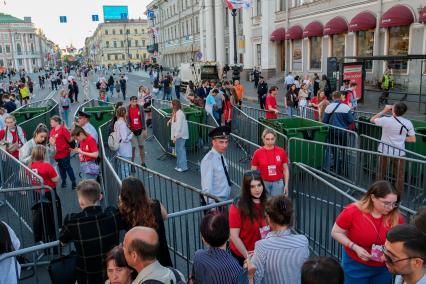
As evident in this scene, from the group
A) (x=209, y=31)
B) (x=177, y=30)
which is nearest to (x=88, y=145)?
(x=209, y=31)

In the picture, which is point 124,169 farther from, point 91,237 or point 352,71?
point 352,71

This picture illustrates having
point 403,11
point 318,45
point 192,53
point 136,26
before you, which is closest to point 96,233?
point 403,11

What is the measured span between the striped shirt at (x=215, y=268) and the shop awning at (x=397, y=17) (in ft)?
74.8

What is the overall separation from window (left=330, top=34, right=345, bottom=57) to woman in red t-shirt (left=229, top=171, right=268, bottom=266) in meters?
27.3

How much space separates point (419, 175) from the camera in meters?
6.55

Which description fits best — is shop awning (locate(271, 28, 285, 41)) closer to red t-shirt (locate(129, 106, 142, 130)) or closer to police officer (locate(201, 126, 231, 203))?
red t-shirt (locate(129, 106, 142, 130))

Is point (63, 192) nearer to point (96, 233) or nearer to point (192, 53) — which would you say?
point (96, 233)

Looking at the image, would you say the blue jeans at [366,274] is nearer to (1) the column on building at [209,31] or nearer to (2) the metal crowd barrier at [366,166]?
(2) the metal crowd barrier at [366,166]

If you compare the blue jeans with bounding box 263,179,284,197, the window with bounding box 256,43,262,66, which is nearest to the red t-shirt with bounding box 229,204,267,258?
the blue jeans with bounding box 263,179,284,197

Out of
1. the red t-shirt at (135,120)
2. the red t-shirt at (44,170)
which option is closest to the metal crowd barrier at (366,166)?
the red t-shirt at (135,120)

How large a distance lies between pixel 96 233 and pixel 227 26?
48.0 m

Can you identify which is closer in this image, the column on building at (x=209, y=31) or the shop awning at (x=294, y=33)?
the shop awning at (x=294, y=33)

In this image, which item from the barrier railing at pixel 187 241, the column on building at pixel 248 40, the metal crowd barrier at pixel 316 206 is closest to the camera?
the barrier railing at pixel 187 241

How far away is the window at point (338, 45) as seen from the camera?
2883 cm
